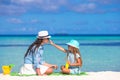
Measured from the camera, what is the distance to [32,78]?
990 cm

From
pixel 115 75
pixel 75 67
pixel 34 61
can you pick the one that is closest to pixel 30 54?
pixel 34 61

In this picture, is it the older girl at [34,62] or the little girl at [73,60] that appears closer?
the older girl at [34,62]

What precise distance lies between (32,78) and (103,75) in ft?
5.04

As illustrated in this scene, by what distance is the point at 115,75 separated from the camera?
1063 cm

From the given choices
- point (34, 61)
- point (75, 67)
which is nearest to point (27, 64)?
point (34, 61)

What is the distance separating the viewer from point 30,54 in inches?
413

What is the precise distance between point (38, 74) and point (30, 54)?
46cm

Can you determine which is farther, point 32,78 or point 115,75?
point 115,75

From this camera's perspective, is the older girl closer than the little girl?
Yes

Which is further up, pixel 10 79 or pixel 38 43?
pixel 38 43

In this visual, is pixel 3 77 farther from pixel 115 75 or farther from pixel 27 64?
pixel 115 75

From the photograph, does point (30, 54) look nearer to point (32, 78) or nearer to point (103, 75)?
point (32, 78)

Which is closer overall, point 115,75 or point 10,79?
point 10,79

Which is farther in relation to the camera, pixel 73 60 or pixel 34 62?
pixel 73 60
